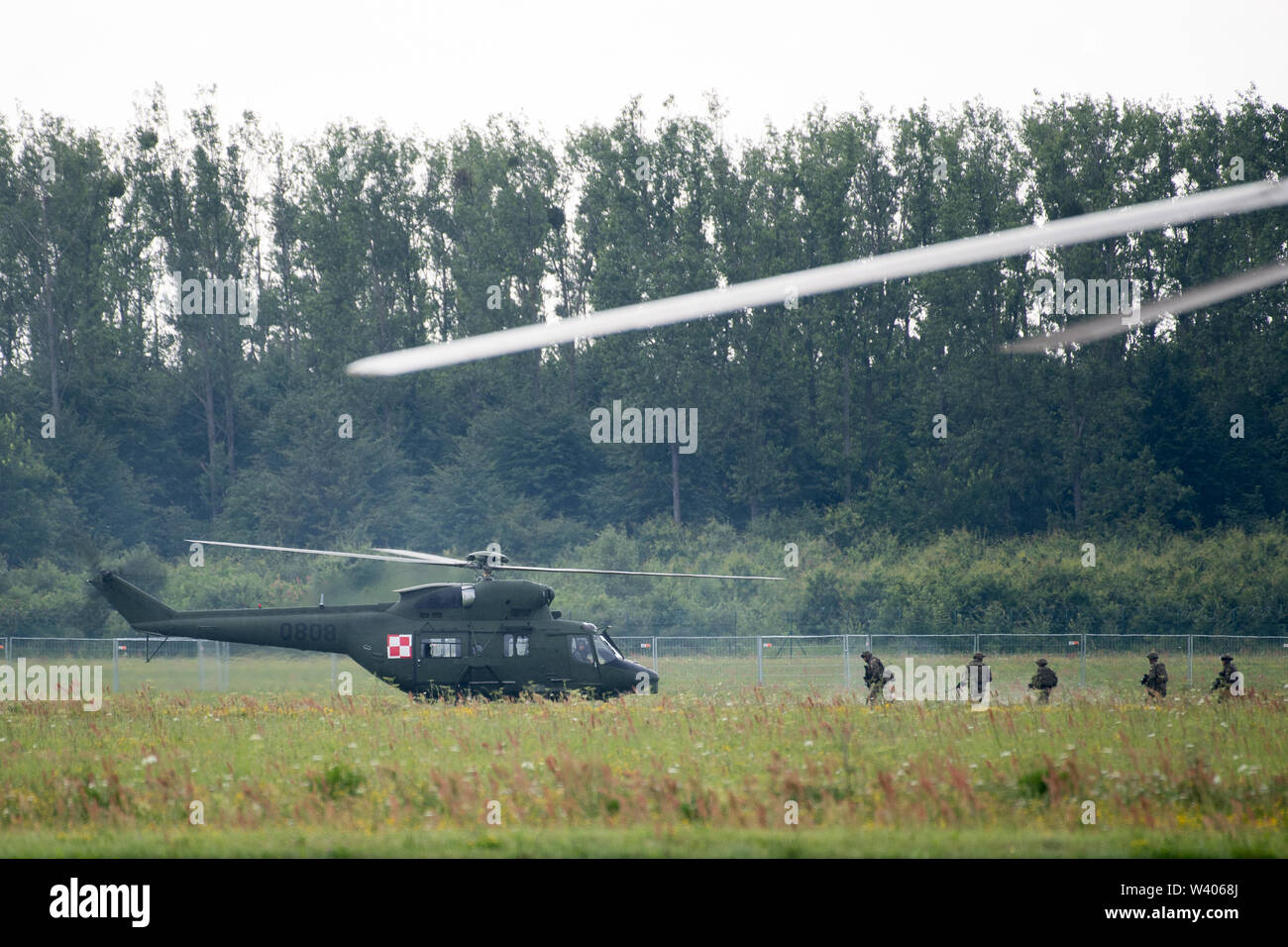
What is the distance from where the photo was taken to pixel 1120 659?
34.5 meters

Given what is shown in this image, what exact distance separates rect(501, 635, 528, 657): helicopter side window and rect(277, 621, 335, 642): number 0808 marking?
2.98 metres

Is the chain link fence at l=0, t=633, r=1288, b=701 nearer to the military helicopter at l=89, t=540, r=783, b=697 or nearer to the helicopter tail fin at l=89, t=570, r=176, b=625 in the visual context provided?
the helicopter tail fin at l=89, t=570, r=176, b=625

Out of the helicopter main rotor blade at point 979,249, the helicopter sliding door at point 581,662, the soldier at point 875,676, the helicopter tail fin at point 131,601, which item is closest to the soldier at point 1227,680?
the soldier at point 875,676

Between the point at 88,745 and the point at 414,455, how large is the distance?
5102 centimetres

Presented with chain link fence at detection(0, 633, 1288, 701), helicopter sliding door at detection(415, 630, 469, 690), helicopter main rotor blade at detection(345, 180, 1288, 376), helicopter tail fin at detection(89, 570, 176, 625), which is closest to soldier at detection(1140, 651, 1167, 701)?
chain link fence at detection(0, 633, 1288, 701)

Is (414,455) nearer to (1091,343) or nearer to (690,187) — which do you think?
(690,187)

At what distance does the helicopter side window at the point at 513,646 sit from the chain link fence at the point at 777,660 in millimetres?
7867

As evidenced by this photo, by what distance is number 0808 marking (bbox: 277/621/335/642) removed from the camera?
2280cm

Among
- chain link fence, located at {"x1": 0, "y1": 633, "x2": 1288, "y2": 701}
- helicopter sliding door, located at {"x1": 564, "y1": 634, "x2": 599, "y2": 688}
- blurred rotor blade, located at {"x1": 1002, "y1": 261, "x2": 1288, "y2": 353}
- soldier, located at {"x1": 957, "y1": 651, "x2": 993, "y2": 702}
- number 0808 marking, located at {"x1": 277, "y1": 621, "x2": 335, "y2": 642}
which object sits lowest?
chain link fence, located at {"x1": 0, "y1": 633, "x2": 1288, "y2": 701}

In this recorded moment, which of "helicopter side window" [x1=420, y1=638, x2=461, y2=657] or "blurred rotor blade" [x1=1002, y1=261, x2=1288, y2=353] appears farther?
"blurred rotor blade" [x1=1002, y1=261, x2=1288, y2=353]

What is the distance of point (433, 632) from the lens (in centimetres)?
2302

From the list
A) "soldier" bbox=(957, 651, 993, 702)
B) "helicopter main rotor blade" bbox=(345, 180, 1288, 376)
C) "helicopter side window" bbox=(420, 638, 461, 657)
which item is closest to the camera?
"helicopter main rotor blade" bbox=(345, 180, 1288, 376)

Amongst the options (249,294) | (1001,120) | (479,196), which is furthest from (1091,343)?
(249,294)

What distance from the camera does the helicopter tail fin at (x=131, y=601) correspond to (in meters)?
23.0
